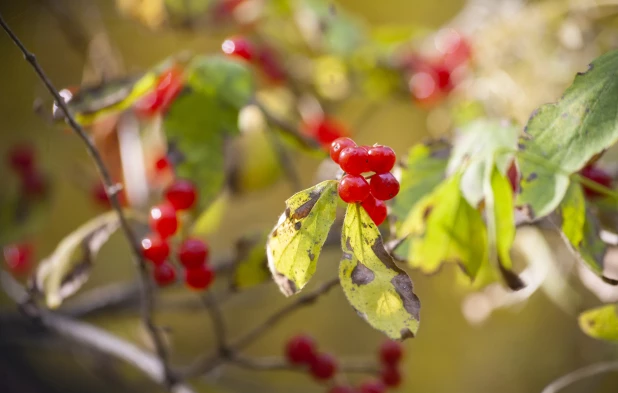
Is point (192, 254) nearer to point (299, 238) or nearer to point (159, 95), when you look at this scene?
point (299, 238)

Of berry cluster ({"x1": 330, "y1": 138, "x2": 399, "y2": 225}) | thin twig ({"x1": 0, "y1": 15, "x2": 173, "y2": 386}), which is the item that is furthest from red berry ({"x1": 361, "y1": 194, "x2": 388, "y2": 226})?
thin twig ({"x1": 0, "y1": 15, "x2": 173, "y2": 386})

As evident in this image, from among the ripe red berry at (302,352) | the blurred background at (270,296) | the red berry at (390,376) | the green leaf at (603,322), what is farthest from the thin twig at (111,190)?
the blurred background at (270,296)

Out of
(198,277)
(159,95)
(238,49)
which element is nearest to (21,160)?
(159,95)

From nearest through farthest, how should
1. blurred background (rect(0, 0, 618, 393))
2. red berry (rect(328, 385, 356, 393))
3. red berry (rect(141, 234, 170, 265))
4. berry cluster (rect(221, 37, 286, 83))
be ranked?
1. red berry (rect(141, 234, 170, 265))
2. red berry (rect(328, 385, 356, 393))
3. berry cluster (rect(221, 37, 286, 83))
4. blurred background (rect(0, 0, 618, 393))

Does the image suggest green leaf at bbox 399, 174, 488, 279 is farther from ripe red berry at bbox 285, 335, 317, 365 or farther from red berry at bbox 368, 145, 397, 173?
ripe red berry at bbox 285, 335, 317, 365

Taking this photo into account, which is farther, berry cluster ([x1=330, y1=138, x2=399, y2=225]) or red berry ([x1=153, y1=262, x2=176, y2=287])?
red berry ([x1=153, y1=262, x2=176, y2=287])

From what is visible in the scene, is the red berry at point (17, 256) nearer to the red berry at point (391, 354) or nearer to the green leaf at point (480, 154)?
the red berry at point (391, 354)
